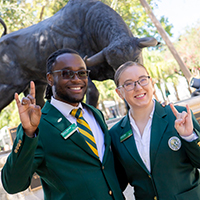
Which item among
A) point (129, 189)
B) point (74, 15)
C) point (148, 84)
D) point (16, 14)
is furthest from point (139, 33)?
point (148, 84)

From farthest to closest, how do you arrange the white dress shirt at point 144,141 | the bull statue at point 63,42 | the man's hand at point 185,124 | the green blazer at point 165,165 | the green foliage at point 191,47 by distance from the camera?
Result: the green foliage at point 191,47
the bull statue at point 63,42
the white dress shirt at point 144,141
the green blazer at point 165,165
the man's hand at point 185,124

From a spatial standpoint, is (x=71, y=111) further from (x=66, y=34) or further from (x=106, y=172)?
(x=66, y=34)

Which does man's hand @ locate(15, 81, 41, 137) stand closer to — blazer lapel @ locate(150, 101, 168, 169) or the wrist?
the wrist

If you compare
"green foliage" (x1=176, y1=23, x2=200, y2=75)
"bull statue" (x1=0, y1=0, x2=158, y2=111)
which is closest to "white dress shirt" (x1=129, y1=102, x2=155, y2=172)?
"bull statue" (x1=0, y1=0, x2=158, y2=111)

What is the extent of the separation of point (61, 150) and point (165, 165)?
0.84 m

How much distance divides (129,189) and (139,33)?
47.3 feet

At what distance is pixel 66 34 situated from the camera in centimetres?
489

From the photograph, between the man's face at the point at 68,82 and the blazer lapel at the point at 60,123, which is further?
the man's face at the point at 68,82

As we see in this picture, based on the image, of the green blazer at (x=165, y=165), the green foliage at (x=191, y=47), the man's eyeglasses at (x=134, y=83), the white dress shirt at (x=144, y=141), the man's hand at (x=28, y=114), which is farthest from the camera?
the green foliage at (x=191, y=47)

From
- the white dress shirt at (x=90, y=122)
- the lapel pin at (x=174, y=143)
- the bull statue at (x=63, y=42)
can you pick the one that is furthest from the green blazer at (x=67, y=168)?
the bull statue at (x=63, y=42)

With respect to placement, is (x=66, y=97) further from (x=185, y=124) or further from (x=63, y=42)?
(x=63, y=42)

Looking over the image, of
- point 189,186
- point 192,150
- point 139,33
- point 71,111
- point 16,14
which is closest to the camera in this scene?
point 192,150

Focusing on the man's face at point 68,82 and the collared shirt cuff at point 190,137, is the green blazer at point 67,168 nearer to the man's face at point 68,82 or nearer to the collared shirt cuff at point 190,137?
the man's face at point 68,82

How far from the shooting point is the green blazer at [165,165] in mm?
1800
